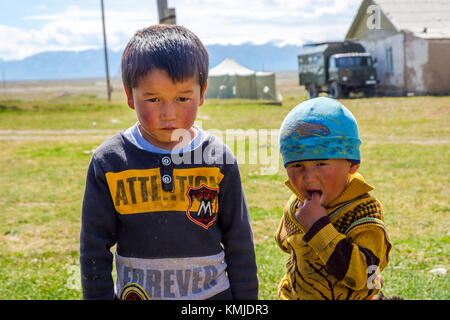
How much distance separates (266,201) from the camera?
21.6ft

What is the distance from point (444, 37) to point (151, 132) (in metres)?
21.4

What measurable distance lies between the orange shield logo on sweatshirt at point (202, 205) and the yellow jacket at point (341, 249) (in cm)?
30

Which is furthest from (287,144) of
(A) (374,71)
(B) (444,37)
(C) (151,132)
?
(B) (444,37)

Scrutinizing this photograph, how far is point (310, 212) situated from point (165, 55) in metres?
0.75

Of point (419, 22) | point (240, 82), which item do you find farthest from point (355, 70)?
→ point (240, 82)

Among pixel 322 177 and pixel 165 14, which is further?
pixel 165 14

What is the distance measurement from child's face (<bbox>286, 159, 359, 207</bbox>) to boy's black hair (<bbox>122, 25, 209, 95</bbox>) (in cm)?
50

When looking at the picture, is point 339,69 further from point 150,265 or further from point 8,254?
point 150,265

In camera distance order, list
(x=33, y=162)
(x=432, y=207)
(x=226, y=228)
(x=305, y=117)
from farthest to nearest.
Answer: (x=33, y=162) → (x=432, y=207) → (x=226, y=228) → (x=305, y=117)

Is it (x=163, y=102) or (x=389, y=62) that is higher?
(x=389, y=62)

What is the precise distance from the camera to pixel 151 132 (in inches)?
71.9

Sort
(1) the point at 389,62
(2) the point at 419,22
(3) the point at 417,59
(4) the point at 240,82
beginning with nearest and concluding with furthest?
(2) the point at 419,22
(3) the point at 417,59
(1) the point at 389,62
(4) the point at 240,82

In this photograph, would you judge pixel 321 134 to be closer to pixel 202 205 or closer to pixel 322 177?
pixel 322 177

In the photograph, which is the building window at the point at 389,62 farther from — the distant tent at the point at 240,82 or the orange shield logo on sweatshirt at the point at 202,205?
the orange shield logo on sweatshirt at the point at 202,205
